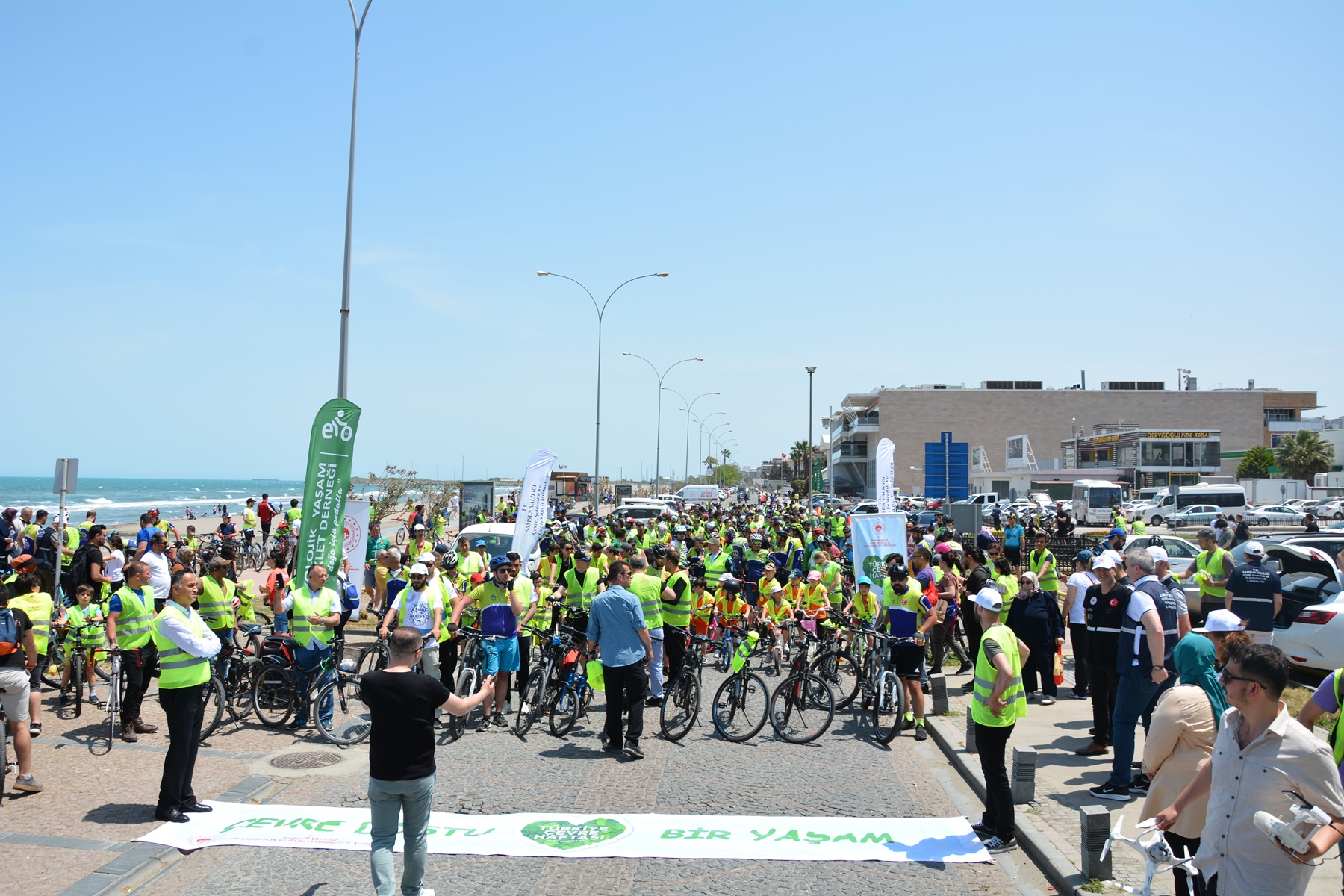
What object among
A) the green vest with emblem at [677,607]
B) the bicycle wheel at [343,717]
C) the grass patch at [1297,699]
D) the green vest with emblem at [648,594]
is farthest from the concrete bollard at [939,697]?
the bicycle wheel at [343,717]

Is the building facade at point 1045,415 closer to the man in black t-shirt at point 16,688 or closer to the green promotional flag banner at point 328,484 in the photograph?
the green promotional flag banner at point 328,484

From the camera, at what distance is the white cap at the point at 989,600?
6.61 metres

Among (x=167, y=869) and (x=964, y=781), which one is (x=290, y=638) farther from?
(x=964, y=781)

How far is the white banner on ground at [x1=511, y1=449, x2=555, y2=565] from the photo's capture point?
50.7 ft

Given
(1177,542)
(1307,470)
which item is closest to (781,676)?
(1177,542)

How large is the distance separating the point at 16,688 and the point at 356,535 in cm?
901

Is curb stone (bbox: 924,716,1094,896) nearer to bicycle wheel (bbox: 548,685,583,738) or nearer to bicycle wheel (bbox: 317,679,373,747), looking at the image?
bicycle wheel (bbox: 548,685,583,738)

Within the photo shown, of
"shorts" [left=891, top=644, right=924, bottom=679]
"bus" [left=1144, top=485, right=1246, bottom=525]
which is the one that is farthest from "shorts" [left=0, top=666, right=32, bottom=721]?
"bus" [left=1144, top=485, right=1246, bottom=525]

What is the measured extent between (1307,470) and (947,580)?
7996 centimetres

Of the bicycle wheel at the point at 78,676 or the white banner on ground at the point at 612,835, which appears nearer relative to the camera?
the white banner on ground at the point at 612,835

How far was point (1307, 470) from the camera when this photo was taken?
75.1 metres

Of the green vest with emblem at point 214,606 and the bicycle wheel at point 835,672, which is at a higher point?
the green vest with emblem at point 214,606

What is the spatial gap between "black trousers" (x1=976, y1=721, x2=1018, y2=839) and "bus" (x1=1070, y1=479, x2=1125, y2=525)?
4749cm

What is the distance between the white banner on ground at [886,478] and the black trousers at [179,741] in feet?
46.3
